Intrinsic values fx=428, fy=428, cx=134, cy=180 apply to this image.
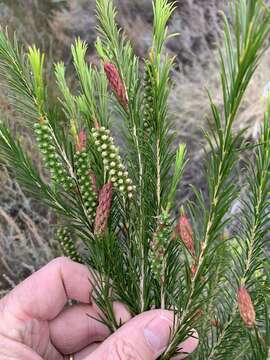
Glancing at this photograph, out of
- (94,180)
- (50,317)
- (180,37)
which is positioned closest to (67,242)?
(94,180)

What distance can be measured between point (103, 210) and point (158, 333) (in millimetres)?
285

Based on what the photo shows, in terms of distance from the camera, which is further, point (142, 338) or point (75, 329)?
point (75, 329)

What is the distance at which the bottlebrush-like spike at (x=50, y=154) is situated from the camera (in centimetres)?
76

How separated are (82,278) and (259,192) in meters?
0.61

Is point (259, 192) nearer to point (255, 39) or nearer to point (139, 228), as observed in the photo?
point (139, 228)

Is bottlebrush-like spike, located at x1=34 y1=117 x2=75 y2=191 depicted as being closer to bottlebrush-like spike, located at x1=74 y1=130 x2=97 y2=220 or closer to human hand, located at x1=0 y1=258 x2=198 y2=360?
bottlebrush-like spike, located at x1=74 y1=130 x2=97 y2=220

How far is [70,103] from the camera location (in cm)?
85

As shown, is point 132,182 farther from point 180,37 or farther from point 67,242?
point 180,37

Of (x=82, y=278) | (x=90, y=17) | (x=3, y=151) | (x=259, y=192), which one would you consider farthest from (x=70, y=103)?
(x=90, y=17)

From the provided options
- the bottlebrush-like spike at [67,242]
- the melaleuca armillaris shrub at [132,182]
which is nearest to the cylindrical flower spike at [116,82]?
the melaleuca armillaris shrub at [132,182]

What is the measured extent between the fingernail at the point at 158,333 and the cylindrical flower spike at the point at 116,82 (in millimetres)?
422

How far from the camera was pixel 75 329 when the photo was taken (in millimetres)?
1267

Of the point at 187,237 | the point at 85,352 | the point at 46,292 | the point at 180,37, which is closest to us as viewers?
the point at 187,237

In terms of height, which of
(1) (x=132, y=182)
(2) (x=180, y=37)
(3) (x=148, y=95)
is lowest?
(1) (x=132, y=182)
